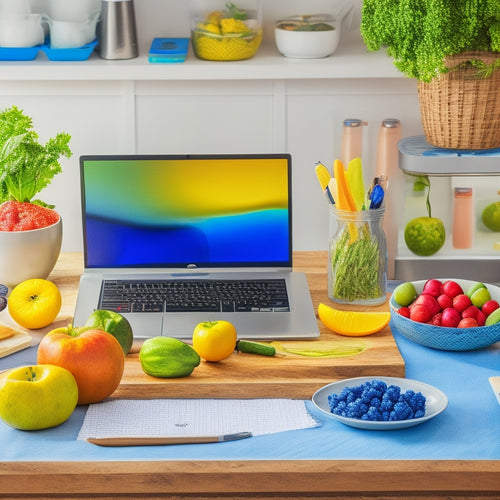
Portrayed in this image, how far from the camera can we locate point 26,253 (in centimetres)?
191

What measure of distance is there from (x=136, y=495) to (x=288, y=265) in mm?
728

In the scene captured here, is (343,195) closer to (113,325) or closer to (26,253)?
(113,325)

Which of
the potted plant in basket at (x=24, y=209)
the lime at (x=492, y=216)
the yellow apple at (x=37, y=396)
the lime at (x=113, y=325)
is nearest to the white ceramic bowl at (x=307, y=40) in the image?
the lime at (x=492, y=216)

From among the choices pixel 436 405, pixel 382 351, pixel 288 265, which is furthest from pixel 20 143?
pixel 436 405

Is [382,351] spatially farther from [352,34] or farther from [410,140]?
[352,34]

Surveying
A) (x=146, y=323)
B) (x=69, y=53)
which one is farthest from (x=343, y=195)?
(x=69, y=53)

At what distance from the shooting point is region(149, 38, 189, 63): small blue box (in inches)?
93.0

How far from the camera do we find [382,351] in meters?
1.65

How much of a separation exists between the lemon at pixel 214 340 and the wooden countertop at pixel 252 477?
0.99 feet

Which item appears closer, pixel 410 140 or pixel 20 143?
pixel 20 143

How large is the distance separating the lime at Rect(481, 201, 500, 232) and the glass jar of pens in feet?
1.42

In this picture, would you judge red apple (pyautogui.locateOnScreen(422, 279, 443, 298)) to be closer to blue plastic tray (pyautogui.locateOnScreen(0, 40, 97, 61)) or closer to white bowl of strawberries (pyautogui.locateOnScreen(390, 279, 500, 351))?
white bowl of strawberries (pyautogui.locateOnScreen(390, 279, 500, 351))

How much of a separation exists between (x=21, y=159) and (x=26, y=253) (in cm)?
20

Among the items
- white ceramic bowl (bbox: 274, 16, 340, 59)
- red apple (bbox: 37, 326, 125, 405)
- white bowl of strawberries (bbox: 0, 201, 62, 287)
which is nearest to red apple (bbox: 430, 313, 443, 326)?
red apple (bbox: 37, 326, 125, 405)
